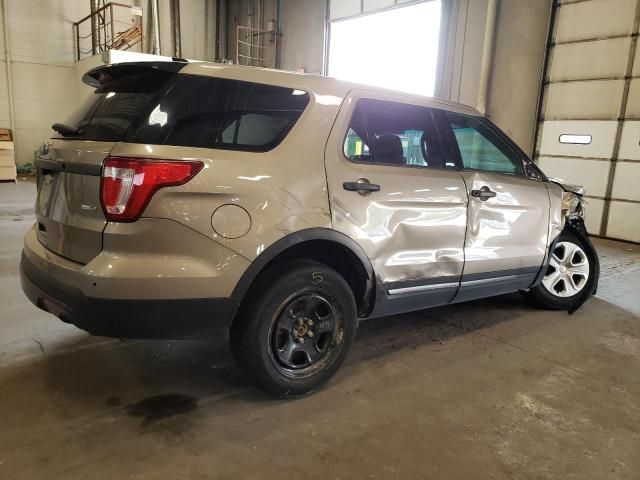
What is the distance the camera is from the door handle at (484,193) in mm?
3166

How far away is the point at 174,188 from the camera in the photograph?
2.02 meters

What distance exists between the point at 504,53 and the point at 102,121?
9010mm

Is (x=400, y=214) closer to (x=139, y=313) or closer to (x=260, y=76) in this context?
(x=260, y=76)

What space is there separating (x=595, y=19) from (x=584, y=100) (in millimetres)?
1339

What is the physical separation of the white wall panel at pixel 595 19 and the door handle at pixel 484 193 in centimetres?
680

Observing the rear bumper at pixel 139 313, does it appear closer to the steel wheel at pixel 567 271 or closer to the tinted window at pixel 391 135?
the tinted window at pixel 391 135

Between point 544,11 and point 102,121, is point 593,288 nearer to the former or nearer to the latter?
point 102,121

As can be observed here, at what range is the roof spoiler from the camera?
89.0 inches

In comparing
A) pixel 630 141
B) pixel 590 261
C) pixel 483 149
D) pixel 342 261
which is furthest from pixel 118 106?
pixel 630 141

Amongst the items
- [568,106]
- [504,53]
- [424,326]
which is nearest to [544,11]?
[504,53]

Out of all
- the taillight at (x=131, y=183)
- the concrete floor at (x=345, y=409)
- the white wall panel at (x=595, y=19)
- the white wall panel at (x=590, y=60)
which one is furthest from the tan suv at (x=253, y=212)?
the white wall panel at (x=595, y=19)

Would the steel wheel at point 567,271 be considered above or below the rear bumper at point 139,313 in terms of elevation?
below

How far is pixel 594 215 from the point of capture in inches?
339

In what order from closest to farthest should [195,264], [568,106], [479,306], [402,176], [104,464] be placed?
[104,464]
[195,264]
[402,176]
[479,306]
[568,106]
